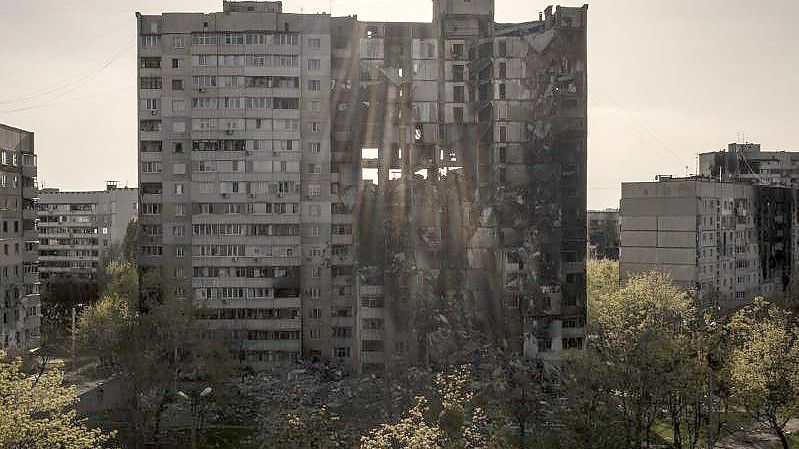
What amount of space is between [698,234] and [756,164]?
5558 cm

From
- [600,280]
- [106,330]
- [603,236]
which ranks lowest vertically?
[106,330]

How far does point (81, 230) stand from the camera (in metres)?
128

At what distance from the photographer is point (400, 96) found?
72188mm

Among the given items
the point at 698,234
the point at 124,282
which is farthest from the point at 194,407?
the point at 698,234

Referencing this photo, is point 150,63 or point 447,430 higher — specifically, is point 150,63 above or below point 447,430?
above

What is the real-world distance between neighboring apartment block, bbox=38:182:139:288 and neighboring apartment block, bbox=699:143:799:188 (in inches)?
4190

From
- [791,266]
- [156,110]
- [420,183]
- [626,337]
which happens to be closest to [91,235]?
[156,110]

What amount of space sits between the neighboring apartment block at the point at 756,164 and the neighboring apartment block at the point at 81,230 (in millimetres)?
106424

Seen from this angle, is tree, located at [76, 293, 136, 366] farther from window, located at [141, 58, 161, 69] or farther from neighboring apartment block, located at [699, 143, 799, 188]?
neighboring apartment block, located at [699, 143, 799, 188]

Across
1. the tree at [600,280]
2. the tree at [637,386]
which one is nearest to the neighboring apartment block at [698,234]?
the tree at [600,280]

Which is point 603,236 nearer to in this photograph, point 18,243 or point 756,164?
point 756,164

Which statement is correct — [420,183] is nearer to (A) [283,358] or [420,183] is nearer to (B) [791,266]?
(A) [283,358]

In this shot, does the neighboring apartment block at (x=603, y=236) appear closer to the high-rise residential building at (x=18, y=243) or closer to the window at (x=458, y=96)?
the window at (x=458, y=96)

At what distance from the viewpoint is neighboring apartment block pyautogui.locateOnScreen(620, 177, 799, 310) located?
87.3 metres
